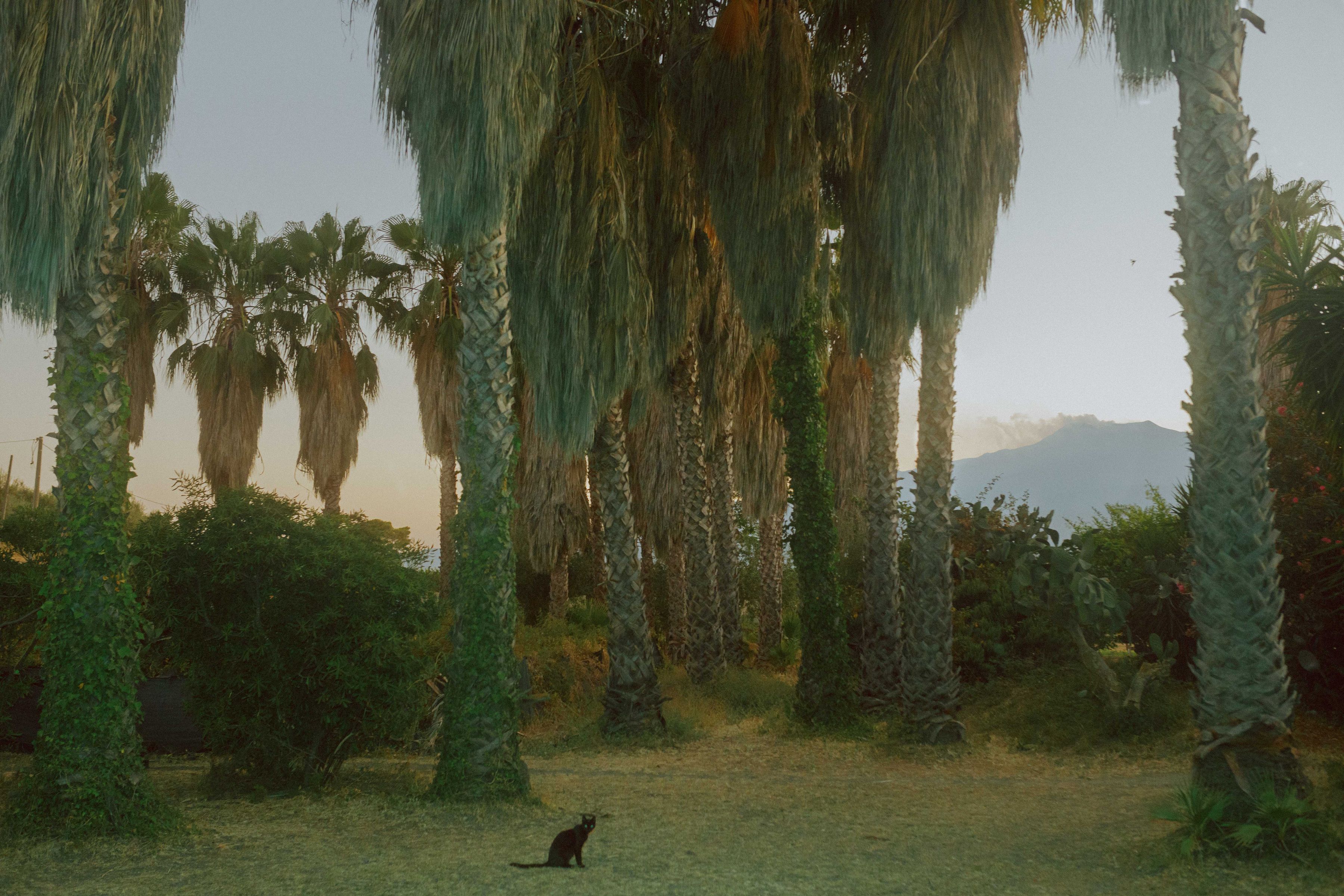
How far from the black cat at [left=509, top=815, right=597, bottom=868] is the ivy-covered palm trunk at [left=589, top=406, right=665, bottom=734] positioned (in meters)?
6.69

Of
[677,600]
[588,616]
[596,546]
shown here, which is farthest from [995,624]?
[596,546]

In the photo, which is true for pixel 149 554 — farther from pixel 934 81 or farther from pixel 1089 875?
pixel 934 81

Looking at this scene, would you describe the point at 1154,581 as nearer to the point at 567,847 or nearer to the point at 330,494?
the point at 567,847

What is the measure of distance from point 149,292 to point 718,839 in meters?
20.0

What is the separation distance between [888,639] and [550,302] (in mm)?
7017

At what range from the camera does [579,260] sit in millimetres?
11867

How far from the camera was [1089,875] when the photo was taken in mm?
6535

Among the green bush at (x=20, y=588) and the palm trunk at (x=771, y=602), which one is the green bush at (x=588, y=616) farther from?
the green bush at (x=20, y=588)

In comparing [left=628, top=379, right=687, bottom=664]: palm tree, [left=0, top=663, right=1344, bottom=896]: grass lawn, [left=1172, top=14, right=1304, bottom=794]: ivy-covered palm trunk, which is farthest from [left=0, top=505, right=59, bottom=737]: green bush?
[left=1172, top=14, right=1304, bottom=794]: ivy-covered palm trunk

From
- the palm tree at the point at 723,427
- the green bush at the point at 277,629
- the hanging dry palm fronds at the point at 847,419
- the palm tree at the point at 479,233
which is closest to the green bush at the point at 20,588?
the green bush at the point at 277,629

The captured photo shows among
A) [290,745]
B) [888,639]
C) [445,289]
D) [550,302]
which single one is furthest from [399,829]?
[445,289]

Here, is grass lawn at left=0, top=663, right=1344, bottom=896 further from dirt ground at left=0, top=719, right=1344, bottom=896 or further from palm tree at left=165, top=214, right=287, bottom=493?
palm tree at left=165, top=214, right=287, bottom=493

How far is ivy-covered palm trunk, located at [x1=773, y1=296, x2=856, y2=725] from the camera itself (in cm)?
1302

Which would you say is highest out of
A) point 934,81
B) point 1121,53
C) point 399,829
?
point 934,81
